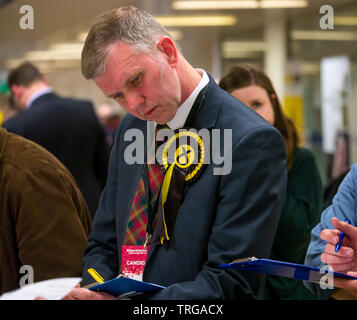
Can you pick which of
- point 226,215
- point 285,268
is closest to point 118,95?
point 226,215

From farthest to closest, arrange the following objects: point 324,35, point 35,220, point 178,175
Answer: point 324,35
point 35,220
point 178,175

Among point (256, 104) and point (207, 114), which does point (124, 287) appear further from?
point (256, 104)

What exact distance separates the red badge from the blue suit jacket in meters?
0.05

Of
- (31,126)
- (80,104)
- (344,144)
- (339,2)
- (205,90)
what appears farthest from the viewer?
(344,144)

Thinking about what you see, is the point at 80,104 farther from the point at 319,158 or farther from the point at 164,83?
the point at 319,158

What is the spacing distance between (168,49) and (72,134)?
207cm

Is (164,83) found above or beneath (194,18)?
beneath

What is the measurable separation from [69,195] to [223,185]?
0.62 m

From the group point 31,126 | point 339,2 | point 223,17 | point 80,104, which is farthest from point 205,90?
point 223,17

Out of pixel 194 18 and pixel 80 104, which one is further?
pixel 194 18

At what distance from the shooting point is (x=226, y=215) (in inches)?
61.9

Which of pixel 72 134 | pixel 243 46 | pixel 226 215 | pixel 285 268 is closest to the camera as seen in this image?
pixel 285 268

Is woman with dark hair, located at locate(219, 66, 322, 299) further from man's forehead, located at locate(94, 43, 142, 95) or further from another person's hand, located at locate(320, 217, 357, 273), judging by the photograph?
man's forehead, located at locate(94, 43, 142, 95)

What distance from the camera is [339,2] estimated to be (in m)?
5.88
